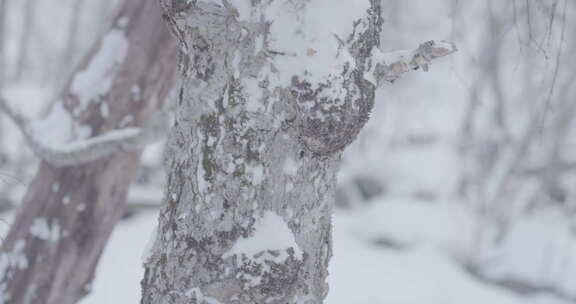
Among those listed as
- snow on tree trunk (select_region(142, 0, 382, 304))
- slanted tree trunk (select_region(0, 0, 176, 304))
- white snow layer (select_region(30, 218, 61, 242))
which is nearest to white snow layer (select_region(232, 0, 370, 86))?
snow on tree trunk (select_region(142, 0, 382, 304))

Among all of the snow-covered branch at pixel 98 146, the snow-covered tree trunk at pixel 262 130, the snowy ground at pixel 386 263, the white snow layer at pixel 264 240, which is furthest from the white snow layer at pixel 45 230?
the white snow layer at pixel 264 240

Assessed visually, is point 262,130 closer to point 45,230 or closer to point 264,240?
point 264,240

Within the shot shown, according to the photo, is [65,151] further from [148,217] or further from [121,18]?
[148,217]

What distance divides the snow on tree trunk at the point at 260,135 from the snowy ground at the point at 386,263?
6.22ft

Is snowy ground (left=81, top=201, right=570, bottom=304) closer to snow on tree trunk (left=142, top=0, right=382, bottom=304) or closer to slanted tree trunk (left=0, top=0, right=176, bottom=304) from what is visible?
slanted tree trunk (left=0, top=0, right=176, bottom=304)

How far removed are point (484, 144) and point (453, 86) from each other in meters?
7.30

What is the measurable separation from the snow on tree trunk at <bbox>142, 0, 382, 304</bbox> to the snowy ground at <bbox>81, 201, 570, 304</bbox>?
6.22ft

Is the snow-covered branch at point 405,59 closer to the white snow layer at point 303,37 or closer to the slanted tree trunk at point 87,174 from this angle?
the white snow layer at point 303,37

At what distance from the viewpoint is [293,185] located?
103 cm

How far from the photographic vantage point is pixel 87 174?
2.13 metres

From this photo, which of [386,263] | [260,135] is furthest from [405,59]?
[386,263]

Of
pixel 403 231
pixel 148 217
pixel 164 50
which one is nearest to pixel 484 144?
pixel 403 231

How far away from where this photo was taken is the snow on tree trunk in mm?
978

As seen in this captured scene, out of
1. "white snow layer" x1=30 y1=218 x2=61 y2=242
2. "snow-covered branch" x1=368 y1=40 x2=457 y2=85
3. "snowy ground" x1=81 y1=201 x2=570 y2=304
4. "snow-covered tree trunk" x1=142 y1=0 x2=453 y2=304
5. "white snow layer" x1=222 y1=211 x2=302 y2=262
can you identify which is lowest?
"white snow layer" x1=222 y1=211 x2=302 y2=262
